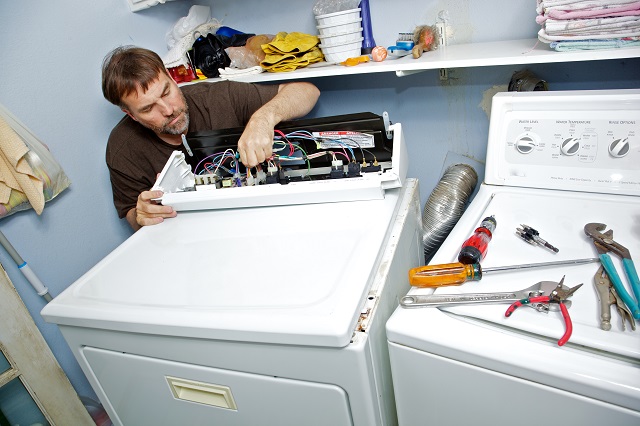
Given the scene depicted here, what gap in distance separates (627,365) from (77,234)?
160 cm

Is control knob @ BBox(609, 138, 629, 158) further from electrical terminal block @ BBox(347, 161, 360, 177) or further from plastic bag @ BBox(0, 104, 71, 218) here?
plastic bag @ BBox(0, 104, 71, 218)

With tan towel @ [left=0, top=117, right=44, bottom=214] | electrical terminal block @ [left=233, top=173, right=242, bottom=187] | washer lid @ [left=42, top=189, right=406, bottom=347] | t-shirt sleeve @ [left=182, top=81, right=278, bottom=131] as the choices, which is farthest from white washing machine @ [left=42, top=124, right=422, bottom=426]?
t-shirt sleeve @ [left=182, top=81, right=278, bottom=131]

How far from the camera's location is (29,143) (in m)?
1.28

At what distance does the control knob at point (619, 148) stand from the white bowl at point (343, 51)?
0.91m

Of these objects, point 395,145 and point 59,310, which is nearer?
point 59,310

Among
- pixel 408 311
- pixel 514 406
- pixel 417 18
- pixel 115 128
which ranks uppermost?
pixel 417 18

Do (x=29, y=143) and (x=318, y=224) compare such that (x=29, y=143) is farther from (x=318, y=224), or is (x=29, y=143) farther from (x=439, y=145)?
(x=439, y=145)

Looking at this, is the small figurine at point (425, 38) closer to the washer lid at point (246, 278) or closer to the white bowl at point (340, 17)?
the white bowl at point (340, 17)

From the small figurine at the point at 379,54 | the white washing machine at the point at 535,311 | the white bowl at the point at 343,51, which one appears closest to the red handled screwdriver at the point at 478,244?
the white washing machine at the point at 535,311

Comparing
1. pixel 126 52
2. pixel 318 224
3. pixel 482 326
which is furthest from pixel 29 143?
pixel 482 326

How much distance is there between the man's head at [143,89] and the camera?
4.50 ft

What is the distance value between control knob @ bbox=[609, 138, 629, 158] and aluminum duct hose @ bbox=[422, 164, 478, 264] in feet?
2.12

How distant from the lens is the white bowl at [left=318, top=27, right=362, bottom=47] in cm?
146

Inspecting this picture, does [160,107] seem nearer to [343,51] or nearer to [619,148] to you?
[343,51]
